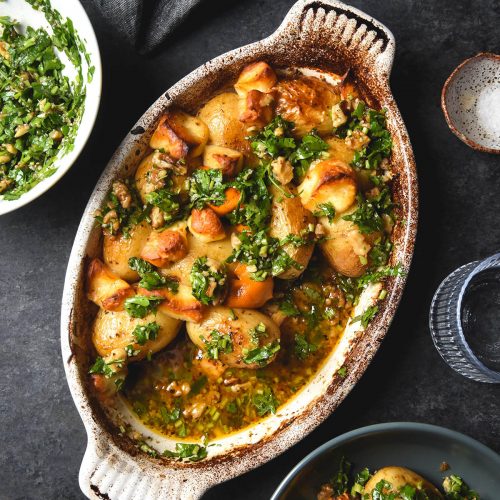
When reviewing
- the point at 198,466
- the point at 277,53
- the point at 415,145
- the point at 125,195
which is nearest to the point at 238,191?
the point at 125,195

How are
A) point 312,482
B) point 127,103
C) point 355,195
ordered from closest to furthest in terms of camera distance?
point 355,195
point 312,482
point 127,103

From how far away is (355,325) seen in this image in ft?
8.88

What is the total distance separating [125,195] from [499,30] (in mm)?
1891

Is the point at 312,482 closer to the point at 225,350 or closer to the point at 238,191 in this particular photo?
the point at 225,350

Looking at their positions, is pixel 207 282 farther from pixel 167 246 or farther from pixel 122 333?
pixel 122 333

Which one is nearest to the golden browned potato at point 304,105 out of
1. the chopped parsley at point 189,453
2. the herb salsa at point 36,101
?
the herb salsa at point 36,101

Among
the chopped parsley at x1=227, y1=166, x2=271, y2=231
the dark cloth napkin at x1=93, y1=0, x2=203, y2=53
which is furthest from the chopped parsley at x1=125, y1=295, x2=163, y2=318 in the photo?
the dark cloth napkin at x1=93, y1=0, x2=203, y2=53

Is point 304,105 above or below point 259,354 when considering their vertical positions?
above

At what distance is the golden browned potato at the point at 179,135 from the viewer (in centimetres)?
246

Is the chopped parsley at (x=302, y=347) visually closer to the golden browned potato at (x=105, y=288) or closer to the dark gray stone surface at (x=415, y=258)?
the dark gray stone surface at (x=415, y=258)

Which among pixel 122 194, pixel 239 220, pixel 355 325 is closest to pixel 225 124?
pixel 239 220

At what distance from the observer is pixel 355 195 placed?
2.47 meters

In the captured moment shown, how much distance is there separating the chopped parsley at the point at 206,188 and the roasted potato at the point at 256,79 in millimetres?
386

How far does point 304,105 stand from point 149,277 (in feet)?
3.10
